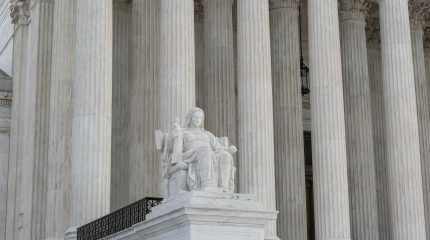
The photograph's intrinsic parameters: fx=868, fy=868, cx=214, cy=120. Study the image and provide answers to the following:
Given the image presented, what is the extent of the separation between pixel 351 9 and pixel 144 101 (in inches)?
636

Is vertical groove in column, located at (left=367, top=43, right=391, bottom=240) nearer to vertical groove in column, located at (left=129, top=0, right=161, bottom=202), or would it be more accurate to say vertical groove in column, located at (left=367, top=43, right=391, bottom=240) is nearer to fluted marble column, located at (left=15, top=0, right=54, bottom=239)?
vertical groove in column, located at (left=129, top=0, right=161, bottom=202)

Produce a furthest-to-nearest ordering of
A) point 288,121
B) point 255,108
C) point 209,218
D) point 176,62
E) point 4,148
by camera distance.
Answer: point 4,148
point 288,121
point 255,108
point 176,62
point 209,218

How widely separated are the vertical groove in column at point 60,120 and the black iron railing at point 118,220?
6.77 meters

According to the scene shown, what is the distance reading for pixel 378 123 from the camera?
5962 centimetres

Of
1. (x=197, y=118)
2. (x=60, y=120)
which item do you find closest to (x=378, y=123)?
(x=60, y=120)

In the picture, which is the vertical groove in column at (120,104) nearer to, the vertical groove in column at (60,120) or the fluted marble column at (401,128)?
the vertical groove in column at (60,120)

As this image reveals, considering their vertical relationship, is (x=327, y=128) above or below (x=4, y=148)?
below

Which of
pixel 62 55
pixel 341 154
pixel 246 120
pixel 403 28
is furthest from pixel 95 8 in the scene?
pixel 403 28

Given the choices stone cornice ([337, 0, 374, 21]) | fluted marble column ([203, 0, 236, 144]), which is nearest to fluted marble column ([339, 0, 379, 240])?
stone cornice ([337, 0, 374, 21])

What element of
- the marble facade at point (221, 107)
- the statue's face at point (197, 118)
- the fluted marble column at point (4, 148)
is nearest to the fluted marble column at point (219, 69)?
the marble facade at point (221, 107)

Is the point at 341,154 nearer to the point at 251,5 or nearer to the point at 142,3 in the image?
the point at 251,5

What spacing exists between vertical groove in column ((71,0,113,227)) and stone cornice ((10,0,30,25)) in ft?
47.8

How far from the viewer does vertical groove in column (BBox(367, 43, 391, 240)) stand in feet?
185

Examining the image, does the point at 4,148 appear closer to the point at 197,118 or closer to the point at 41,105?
the point at 41,105
